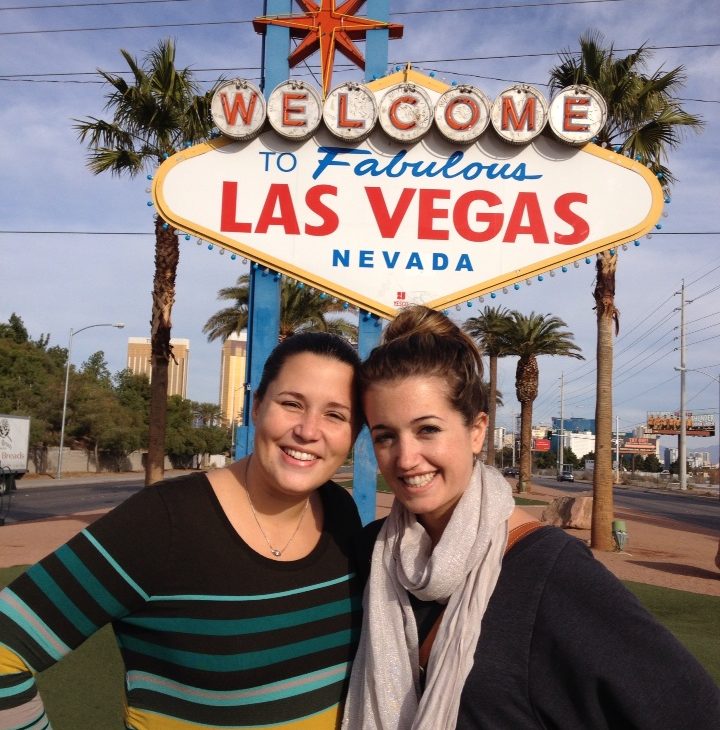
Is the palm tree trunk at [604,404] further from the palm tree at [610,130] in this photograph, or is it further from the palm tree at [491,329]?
the palm tree at [491,329]

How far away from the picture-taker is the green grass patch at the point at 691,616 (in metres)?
6.56

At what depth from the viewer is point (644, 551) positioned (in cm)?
1595

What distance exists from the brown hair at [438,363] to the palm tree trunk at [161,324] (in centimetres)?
1328

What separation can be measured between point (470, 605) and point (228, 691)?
69 cm

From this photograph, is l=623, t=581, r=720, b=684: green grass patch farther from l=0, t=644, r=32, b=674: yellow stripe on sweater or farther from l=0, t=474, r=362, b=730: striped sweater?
l=0, t=644, r=32, b=674: yellow stripe on sweater

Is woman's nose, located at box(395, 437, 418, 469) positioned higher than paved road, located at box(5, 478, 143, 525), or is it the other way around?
woman's nose, located at box(395, 437, 418, 469)

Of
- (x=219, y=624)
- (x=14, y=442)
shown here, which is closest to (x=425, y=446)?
(x=219, y=624)

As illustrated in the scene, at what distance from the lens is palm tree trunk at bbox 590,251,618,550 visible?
14867 millimetres

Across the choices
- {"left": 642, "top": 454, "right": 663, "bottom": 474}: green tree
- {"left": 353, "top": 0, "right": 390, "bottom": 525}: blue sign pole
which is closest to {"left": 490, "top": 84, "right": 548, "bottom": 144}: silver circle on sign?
{"left": 353, "top": 0, "right": 390, "bottom": 525}: blue sign pole

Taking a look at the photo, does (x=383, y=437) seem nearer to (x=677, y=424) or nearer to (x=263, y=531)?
(x=263, y=531)

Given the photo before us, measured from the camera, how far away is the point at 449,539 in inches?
73.0

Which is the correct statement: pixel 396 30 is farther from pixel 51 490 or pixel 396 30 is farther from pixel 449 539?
pixel 51 490

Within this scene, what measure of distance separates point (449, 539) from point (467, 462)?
0.23m

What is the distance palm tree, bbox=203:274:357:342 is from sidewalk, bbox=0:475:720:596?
5.89 metres
